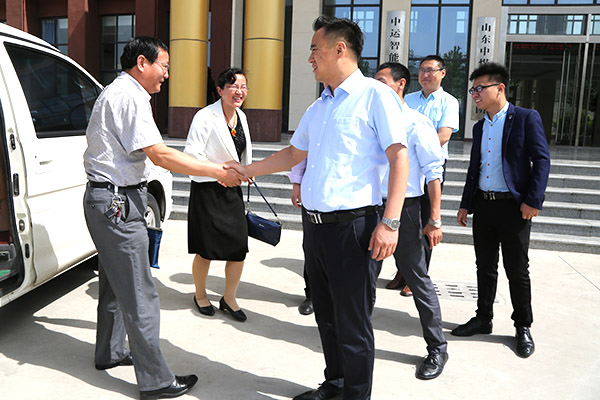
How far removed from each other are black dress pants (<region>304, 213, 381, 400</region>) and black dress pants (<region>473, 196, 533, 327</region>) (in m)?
1.50

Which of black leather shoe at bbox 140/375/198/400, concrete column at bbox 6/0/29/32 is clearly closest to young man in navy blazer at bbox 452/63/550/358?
black leather shoe at bbox 140/375/198/400

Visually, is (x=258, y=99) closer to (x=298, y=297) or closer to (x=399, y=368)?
(x=298, y=297)

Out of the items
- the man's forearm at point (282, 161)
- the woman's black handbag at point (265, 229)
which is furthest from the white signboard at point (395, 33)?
the man's forearm at point (282, 161)

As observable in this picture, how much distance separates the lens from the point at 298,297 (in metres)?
4.73

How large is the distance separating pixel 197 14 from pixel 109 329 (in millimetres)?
10008

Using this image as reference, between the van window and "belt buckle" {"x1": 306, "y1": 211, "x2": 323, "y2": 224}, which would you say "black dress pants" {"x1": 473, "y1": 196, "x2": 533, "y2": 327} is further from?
the van window

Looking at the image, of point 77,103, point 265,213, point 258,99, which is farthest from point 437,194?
→ point 258,99

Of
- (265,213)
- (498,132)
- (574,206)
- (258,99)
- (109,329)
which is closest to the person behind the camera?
(109,329)

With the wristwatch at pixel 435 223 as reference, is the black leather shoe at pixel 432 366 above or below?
A: below

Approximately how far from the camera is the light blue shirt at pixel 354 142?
8.02 feet

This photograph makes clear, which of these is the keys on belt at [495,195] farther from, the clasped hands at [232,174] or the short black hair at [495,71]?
the clasped hands at [232,174]

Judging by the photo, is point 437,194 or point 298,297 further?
point 298,297

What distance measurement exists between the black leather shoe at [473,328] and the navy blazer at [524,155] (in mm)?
962

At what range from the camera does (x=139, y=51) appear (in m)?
2.85
